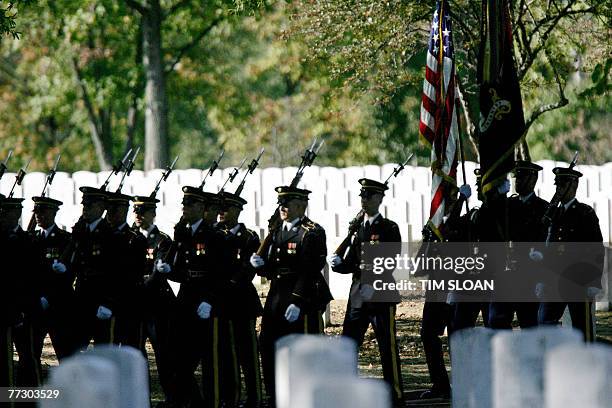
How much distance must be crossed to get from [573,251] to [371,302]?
1.68m

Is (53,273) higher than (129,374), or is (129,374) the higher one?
(53,273)

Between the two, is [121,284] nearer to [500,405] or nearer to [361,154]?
[500,405]

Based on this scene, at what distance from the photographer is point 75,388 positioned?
14.7ft

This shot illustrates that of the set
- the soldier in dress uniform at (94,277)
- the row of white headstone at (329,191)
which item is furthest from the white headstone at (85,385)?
the row of white headstone at (329,191)

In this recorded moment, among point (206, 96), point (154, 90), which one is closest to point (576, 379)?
point (154, 90)

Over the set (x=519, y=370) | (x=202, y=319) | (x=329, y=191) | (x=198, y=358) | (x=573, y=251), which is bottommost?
(x=519, y=370)

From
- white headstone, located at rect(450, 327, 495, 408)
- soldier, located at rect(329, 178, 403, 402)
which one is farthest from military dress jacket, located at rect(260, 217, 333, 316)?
white headstone, located at rect(450, 327, 495, 408)

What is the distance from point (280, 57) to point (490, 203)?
2720 cm

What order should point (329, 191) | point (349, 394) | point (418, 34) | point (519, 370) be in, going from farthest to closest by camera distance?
point (329, 191)
point (418, 34)
point (519, 370)
point (349, 394)

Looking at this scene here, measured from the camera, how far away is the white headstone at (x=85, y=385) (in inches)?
175

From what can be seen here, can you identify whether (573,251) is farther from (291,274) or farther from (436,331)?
(291,274)

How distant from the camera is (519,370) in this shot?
523 cm

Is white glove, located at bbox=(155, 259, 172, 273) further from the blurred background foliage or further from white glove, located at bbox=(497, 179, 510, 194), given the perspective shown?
the blurred background foliage

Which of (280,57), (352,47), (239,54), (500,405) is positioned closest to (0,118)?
(280,57)
